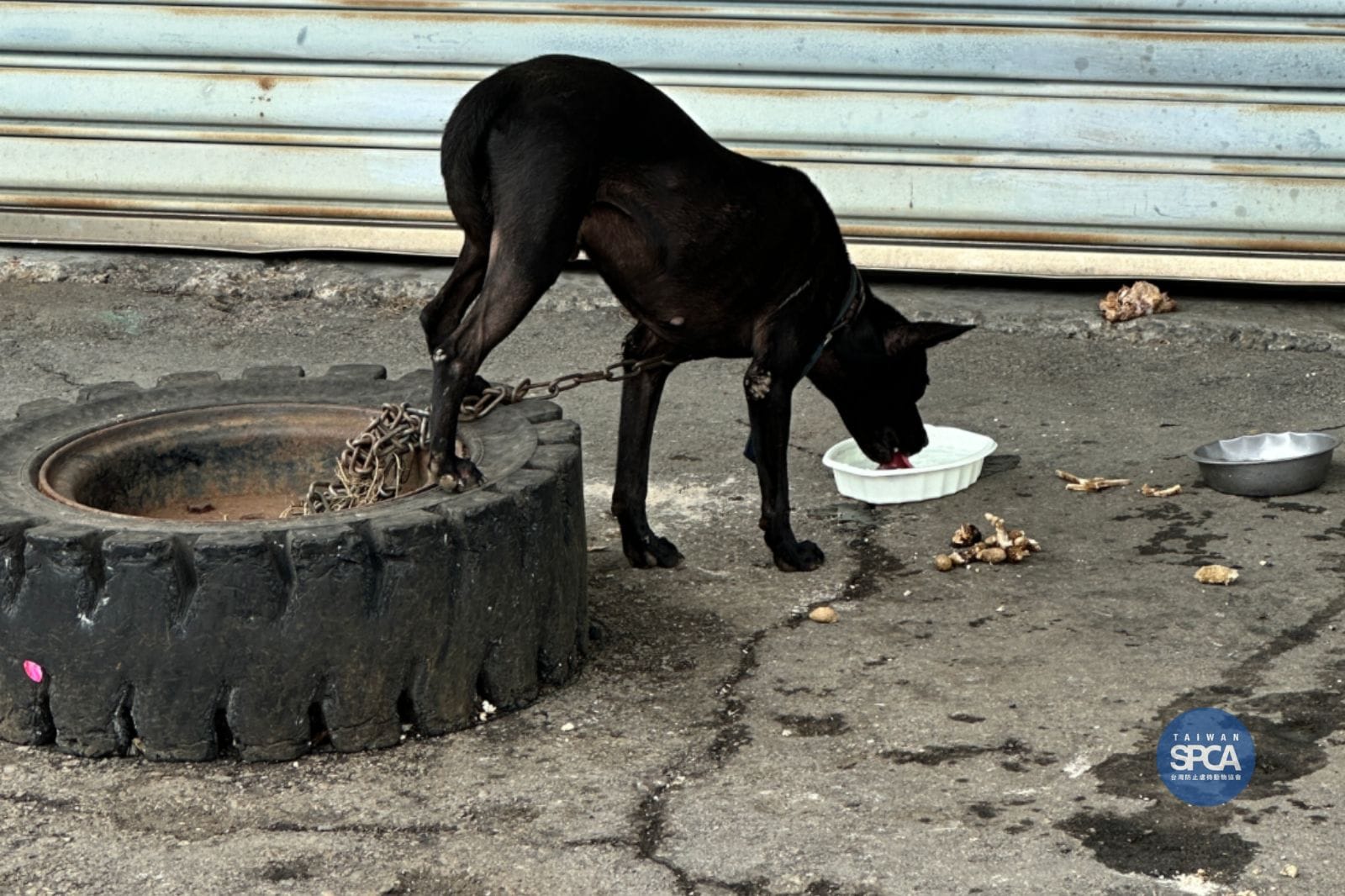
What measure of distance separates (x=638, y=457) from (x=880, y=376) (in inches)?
32.2

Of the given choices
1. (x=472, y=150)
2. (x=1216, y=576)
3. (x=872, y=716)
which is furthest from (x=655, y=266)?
(x=1216, y=576)

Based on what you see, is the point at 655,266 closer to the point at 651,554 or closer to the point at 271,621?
the point at 651,554

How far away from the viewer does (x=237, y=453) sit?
4.96 metres

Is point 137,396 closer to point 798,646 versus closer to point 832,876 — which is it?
point 798,646

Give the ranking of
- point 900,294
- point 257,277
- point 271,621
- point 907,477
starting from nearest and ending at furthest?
point 271,621
point 907,477
point 900,294
point 257,277

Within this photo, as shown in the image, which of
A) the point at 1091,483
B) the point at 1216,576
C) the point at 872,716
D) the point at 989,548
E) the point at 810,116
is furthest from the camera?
the point at 810,116

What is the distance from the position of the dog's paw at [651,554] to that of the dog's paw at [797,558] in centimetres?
32

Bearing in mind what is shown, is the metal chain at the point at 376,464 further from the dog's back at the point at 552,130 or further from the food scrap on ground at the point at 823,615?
the food scrap on ground at the point at 823,615

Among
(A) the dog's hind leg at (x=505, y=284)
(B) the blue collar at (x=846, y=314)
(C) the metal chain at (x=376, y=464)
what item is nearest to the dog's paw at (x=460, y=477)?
(A) the dog's hind leg at (x=505, y=284)

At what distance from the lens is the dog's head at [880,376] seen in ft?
17.9

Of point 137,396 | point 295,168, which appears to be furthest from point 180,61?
point 137,396

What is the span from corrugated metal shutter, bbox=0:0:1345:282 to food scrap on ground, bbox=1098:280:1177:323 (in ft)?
0.63

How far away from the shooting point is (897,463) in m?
5.82

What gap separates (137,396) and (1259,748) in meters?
3.13
